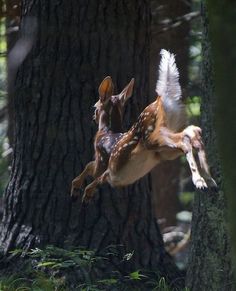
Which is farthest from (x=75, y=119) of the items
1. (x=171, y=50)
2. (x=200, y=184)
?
(x=171, y=50)

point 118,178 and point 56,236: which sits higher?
point 118,178

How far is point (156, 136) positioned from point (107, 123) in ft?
A: 2.94

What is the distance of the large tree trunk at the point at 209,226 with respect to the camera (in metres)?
5.51

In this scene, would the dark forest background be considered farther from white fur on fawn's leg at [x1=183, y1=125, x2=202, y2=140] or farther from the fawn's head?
white fur on fawn's leg at [x1=183, y1=125, x2=202, y2=140]

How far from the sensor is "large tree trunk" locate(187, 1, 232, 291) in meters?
5.51

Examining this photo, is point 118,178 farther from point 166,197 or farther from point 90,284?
point 166,197

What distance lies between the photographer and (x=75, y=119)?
677cm

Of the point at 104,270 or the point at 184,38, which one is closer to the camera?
the point at 104,270

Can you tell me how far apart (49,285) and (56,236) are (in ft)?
2.33

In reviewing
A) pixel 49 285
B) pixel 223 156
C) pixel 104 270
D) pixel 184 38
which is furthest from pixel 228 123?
pixel 184 38

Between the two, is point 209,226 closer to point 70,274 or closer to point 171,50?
point 70,274

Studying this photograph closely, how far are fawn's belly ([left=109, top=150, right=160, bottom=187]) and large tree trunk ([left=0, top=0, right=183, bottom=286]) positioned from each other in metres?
2.37

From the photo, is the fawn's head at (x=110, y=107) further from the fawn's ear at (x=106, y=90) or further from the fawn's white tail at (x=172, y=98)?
the fawn's white tail at (x=172, y=98)

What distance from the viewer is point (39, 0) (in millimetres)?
6848
